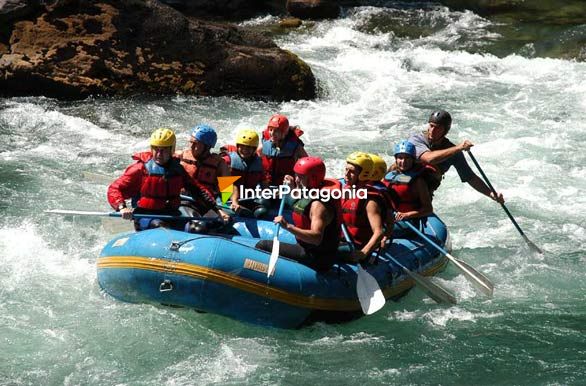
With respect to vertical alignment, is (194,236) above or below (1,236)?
above

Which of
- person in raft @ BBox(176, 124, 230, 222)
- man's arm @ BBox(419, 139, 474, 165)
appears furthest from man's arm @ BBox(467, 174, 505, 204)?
person in raft @ BBox(176, 124, 230, 222)

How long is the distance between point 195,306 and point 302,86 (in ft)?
23.5

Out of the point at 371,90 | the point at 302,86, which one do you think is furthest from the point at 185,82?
the point at 371,90

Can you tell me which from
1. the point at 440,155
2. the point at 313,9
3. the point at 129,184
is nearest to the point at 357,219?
the point at 440,155

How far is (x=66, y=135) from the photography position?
36.7 ft

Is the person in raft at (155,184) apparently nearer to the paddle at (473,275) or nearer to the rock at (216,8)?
the paddle at (473,275)

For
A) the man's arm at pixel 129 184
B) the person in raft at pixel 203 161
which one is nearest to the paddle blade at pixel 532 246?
the person in raft at pixel 203 161

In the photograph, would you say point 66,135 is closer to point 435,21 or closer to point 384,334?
point 384,334

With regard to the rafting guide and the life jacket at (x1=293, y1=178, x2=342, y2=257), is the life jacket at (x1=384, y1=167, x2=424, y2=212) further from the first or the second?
the life jacket at (x1=293, y1=178, x2=342, y2=257)

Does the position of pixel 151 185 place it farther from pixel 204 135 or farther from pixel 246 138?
pixel 246 138

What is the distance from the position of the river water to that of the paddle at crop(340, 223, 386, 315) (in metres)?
0.36

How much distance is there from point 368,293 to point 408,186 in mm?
1241

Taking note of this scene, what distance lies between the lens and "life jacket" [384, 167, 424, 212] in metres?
7.29

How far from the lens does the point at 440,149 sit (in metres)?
7.55
